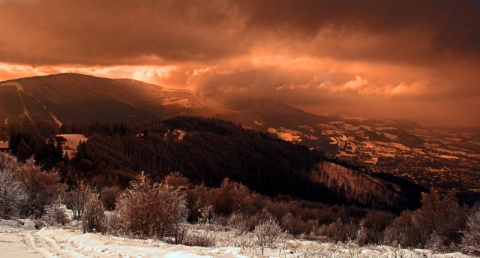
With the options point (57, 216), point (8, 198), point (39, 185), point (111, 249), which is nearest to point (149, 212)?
point (111, 249)

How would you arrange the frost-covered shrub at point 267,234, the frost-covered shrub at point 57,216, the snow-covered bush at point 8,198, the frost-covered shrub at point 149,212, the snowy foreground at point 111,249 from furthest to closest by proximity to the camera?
the snow-covered bush at point 8,198 < the frost-covered shrub at point 57,216 < the frost-covered shrub at point 149,212 < the frost-covered shrub at point 267,234 < the snowy foreground at point 111,249

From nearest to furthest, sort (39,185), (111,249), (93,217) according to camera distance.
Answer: (111,249) < (93,217) < (39,185)

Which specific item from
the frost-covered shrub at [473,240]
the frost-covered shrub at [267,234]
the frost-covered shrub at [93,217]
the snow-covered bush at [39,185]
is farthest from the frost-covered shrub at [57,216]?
the frost-covered shrub at [473,240]

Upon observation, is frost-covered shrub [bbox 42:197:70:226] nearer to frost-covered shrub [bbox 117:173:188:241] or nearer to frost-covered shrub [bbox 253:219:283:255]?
frost-covered shrub [bbox 117:173:188:241]

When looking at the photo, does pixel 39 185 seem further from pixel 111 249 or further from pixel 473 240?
pixel 473 240

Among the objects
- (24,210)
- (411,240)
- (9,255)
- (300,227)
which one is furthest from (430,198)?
(24,210)

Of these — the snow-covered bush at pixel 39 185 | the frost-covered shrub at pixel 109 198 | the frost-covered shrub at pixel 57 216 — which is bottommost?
the frost-covered shrub at pixel 109 198

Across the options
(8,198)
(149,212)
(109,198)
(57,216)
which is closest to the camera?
(149,212)

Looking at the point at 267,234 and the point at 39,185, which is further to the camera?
the point at 39,185

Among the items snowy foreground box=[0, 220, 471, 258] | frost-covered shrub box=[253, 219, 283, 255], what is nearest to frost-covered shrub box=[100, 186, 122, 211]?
snowy foreground box=[0, 220, 471, 258]

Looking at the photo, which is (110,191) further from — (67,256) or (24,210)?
(67,256)

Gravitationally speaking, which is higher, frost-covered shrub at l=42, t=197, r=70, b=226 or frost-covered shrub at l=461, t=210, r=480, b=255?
frost-covered shrub at l=461, t=210, r=480, b=255

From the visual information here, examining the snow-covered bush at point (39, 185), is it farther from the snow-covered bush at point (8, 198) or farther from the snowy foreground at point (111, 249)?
the snowy foreground at point (111, 249)

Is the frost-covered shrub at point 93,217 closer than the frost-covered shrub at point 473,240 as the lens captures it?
Yes
